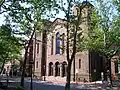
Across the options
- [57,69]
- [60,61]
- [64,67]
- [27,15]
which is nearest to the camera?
[27,15]

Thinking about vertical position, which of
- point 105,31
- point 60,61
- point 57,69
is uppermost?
point 105,31

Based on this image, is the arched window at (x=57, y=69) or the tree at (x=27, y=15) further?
the arched window at (x=57, y=69)

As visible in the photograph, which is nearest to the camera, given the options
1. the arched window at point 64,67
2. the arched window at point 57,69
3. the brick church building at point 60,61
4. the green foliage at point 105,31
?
the green foliage at point 105,31

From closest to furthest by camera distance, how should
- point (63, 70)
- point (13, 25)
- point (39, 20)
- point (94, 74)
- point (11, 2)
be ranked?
point (11, 2) < point (13, 25) < point (39, 20) < point (94, 74) < point (63, 70)

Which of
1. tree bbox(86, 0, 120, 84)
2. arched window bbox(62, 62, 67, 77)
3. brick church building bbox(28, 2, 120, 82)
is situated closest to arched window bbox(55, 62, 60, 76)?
brick church building bbox(28, 2, 120, 82)

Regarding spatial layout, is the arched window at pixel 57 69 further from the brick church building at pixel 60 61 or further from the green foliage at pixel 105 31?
the green foliage at pixel 105 31

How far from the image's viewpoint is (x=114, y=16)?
35.3 meters

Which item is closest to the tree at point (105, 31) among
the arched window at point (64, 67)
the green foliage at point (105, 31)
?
the green foliage at point (105, 31)

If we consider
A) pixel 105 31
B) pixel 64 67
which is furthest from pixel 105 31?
pixel 64 67

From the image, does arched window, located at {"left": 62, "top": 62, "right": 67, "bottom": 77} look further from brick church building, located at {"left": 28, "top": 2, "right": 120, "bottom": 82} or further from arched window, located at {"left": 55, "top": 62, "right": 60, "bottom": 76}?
arched window, located at {"left": 55, "top": 62, "right": 60, "bottom": 76}

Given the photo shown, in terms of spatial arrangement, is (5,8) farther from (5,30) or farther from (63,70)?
(63,70)

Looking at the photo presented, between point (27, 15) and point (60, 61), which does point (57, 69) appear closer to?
point (60, 61)

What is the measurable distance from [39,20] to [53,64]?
28.5 m

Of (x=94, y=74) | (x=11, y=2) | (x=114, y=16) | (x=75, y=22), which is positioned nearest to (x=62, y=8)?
(x=75, y=22)
